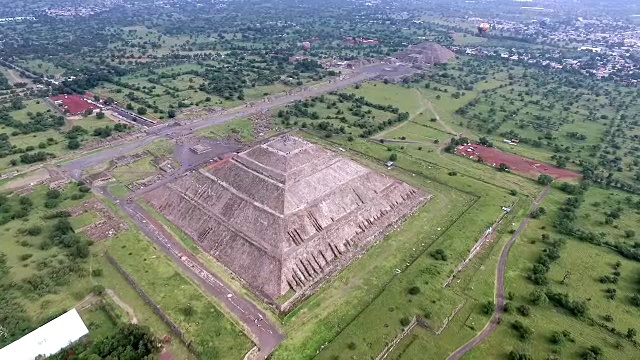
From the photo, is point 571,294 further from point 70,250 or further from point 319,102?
point 319,102

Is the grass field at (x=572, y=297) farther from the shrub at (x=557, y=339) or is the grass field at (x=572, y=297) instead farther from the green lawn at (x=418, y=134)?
the green lawn at (x=418, y=134)

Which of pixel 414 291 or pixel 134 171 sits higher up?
pixel 414 291

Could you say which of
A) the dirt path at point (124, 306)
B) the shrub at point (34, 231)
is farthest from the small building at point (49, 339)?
the shrub at point (34, 231)

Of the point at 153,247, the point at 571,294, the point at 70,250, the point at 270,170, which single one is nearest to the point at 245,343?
the point at 153,247

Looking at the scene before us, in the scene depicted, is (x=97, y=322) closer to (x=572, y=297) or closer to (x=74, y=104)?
(x=572, y=297)

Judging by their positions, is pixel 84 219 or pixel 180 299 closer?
pixel 180 299

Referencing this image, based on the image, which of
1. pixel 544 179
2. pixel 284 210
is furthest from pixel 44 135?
pixel 544 179
